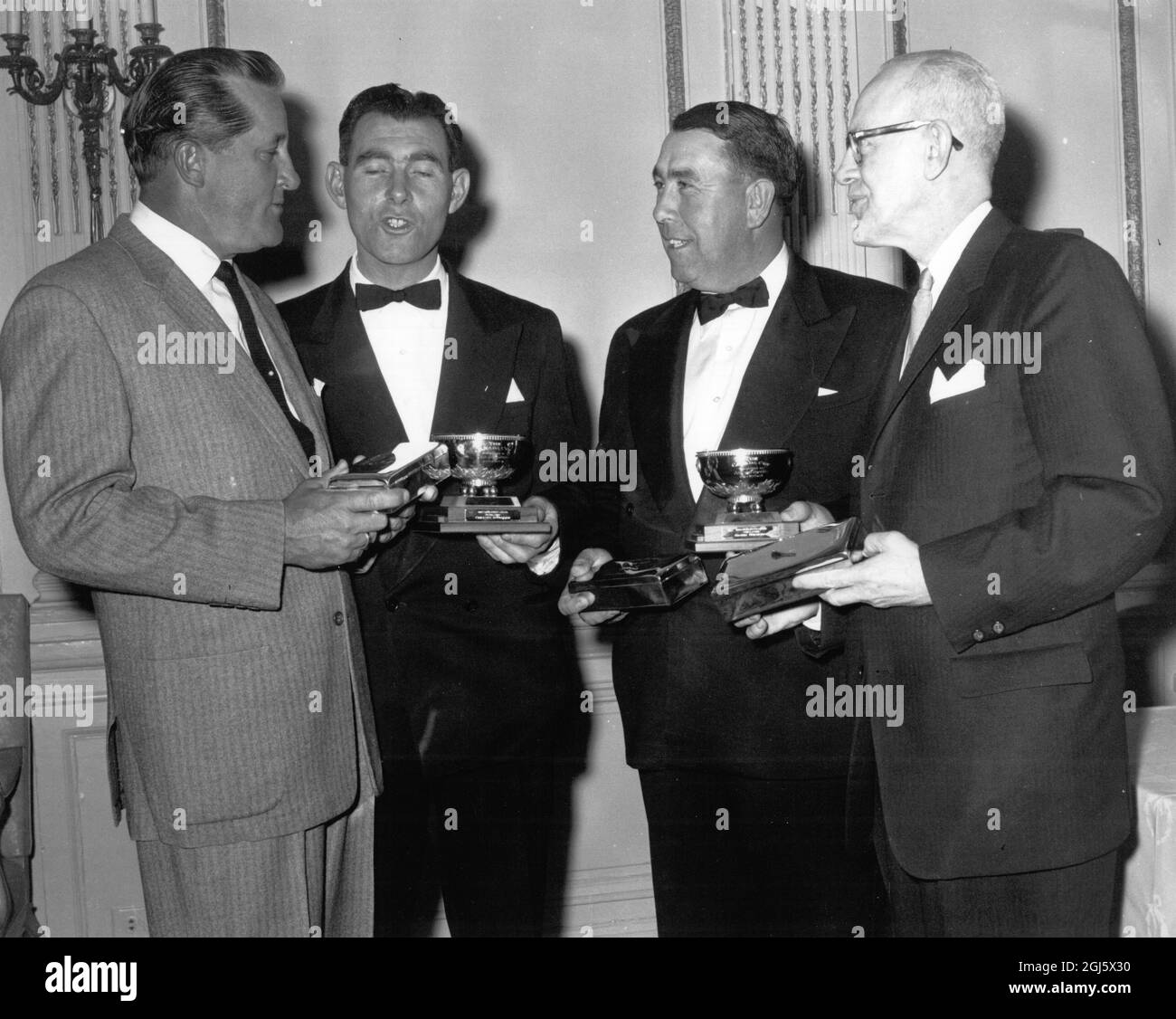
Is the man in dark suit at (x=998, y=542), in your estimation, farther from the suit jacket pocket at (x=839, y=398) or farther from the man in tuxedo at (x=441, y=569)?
the man in tuxedo at (x=441, y=569)

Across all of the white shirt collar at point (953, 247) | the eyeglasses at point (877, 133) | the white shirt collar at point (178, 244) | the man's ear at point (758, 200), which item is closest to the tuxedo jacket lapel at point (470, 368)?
the man's ear at point (758, 200)

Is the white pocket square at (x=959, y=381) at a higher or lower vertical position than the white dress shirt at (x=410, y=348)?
lower

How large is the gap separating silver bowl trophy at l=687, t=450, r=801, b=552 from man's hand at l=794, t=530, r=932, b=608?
39 cm

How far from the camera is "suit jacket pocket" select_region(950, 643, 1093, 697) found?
6.82 ft

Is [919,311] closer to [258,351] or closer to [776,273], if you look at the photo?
[776,273]

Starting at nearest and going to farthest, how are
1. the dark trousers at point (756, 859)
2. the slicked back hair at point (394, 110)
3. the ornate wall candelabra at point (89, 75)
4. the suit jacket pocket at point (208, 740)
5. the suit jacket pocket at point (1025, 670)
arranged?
the suit jacket pocket at point (1025, 670)
the suit jacket pocket at point (208, 740)
the dark trousers at point (756, 859)
the slicked back hair at point (394, 110)
the ornate wall candelabra at point (89, 75)

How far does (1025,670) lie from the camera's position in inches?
82.4

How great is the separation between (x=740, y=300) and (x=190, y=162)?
1.27 m

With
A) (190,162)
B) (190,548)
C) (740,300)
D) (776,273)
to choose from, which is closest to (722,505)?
(740,300)

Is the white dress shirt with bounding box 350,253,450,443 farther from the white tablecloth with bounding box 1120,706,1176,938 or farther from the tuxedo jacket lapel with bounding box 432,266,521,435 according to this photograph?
the white tablecloth with bounding box 1120,706,1176,938

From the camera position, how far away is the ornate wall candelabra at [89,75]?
344 centimetres

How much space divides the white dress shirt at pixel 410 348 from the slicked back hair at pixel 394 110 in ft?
1.29
